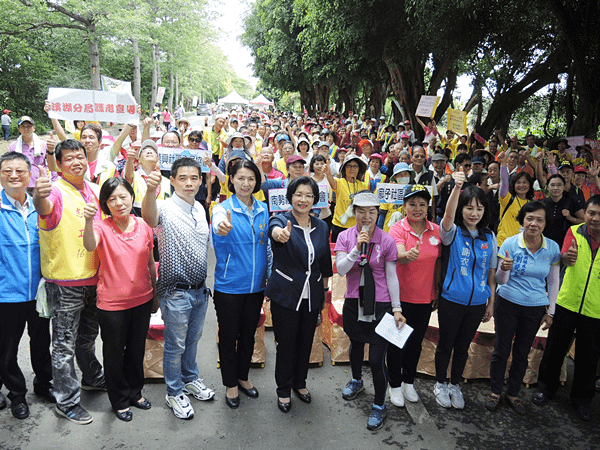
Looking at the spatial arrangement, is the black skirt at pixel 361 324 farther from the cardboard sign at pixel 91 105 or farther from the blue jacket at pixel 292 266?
the cardboard sign at pixel 91 105

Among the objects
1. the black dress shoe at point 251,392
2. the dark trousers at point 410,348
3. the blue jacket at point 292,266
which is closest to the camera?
the blue jacket at point 292,266

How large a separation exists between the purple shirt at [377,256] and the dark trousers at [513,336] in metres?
1.07

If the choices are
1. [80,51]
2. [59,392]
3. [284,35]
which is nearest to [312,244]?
[59,392]

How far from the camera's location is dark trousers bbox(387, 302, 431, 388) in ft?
11.9

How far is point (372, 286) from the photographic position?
3.37m

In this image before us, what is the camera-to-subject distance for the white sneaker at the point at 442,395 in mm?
3746

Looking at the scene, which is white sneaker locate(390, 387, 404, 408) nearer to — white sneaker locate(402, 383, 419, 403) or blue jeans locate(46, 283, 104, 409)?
white sneaker locate(402, 383, 419, 403)

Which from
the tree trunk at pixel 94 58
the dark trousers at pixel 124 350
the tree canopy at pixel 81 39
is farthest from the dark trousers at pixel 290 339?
the tree trunk at pixel 94 58

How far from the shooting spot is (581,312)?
3676 mm

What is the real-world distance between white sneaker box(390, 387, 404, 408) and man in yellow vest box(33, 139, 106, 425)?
2422 millimetres

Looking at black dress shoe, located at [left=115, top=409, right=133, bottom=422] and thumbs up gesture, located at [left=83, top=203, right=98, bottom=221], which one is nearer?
thumbs up gesture, located at [left=83, top=203, right=98, bottom=221]

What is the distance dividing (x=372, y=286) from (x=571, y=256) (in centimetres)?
178

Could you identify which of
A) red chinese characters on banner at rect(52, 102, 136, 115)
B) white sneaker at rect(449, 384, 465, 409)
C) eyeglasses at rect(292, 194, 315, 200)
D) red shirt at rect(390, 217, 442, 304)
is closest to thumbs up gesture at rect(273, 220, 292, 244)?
eyeglasses at rect(292, 194, 315, 200)

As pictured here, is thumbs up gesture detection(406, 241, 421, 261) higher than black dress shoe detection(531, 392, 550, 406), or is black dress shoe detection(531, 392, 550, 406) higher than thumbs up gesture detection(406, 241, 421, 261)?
thumbs up gesture detection(406, 241, 421, 261)
